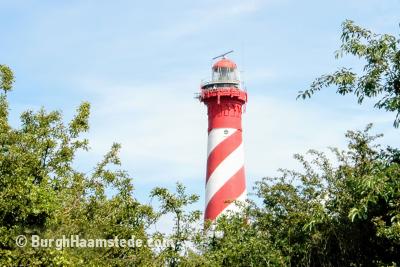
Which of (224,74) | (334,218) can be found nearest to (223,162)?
(224,74)

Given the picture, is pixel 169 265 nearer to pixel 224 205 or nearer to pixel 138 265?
pixel 138 265

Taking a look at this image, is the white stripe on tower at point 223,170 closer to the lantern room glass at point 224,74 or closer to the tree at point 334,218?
the lantern room glass at point 224,74

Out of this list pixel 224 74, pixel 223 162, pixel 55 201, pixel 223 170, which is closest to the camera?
pixel 55 201

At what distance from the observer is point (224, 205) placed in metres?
27.6

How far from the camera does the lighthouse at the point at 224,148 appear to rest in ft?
92.0

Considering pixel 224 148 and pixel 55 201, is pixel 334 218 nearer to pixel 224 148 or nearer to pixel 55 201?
pixel 55 201

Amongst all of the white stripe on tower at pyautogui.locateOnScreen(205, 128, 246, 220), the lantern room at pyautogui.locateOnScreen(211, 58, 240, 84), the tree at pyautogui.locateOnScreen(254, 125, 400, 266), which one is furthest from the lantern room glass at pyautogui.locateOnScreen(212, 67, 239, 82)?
the tree at pyautogui.locateOnScreen(254, 125, 400, 266)

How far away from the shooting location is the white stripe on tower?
91.9ft

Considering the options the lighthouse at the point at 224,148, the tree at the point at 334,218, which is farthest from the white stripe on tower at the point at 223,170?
the tree at the point at 334,218

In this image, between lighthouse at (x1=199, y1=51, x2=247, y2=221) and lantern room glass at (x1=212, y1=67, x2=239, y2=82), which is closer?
lighthouse at (x1=199, y1=51, x2=247, y2=221)

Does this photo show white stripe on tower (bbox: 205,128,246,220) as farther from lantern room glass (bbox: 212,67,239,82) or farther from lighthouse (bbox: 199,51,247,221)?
lantern room glass (bbox: 212,67,239,82)

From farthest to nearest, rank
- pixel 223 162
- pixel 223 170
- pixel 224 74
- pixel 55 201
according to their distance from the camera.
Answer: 1. pixel 224 74
2. pixel 223 162
3. pixel 223 170
4. pixel 55 201

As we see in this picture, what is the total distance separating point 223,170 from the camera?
93.0ft

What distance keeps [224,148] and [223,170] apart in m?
1.11
